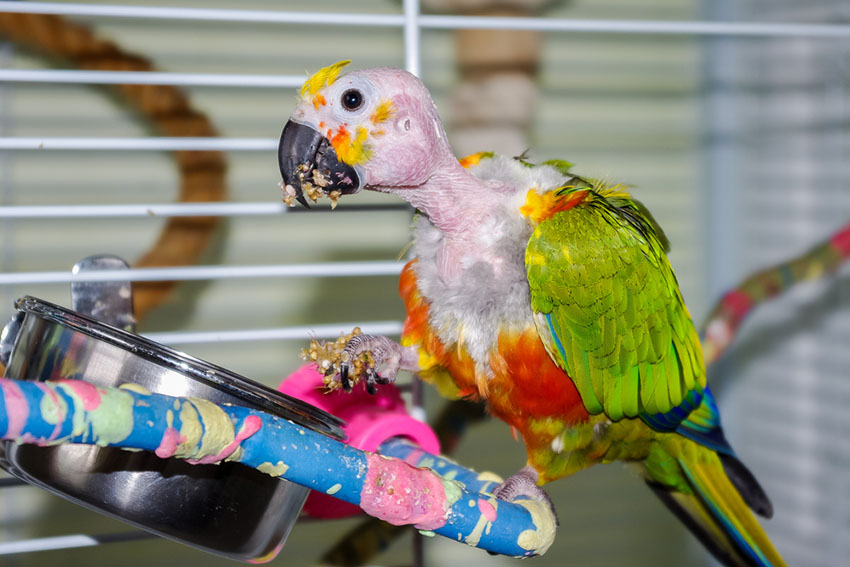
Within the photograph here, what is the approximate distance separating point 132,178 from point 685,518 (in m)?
1.37

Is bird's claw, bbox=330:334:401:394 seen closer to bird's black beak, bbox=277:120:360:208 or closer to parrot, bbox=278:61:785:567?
parrot, bbox=278:61:785:567

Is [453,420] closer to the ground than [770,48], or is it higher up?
closer to the ground

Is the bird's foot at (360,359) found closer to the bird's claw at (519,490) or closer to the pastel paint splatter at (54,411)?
the bird's claw at (519,490)

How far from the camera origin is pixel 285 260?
1.78 metres

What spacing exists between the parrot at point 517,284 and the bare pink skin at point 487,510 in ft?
0.47

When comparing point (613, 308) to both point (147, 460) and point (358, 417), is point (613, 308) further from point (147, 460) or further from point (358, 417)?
point (147, 460)

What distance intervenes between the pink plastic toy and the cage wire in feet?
1.89

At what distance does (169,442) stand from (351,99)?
37cm

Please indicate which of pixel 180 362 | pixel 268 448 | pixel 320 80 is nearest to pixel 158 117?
pixel 320 80

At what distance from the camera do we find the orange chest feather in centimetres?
75

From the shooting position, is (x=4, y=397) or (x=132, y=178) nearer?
(x=4, y=397)

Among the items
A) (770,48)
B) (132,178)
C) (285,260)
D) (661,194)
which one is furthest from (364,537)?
(770,48)

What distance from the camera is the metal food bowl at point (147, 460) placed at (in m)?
0.60

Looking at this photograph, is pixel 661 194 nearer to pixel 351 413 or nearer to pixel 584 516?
pixel 584 516
